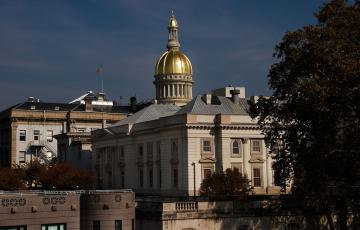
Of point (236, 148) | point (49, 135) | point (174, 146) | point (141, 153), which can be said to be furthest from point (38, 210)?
point (49, 135)

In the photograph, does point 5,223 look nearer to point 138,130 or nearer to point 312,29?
point 312,29

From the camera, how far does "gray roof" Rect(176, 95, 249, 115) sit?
7394cm

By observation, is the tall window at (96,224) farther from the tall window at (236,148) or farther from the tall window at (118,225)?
the tall window at (236,148)

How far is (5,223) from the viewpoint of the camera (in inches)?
1401

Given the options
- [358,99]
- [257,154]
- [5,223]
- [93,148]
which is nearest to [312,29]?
[358,99]

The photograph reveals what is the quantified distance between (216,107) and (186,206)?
2914 centimetres

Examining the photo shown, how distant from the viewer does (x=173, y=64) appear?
114m

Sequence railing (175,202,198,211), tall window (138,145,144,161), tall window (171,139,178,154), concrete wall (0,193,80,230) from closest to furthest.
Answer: concrete wall (0,193,80,230) → railing (175,202,198,211) → tall window (171,139,178,154) → tall window (138,145,144,161)

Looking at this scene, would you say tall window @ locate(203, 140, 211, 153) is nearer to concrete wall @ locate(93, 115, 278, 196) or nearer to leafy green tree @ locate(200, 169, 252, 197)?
concrete wall @ locate(93, 115, 278, 196)

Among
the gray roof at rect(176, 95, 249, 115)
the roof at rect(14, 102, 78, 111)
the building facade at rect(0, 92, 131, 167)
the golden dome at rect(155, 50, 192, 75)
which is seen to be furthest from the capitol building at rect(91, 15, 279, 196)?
the roof at rect(14, 102, 78, 111)

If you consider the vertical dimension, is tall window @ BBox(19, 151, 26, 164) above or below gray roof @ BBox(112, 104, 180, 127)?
below

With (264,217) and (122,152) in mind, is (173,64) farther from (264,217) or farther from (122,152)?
(264,217)

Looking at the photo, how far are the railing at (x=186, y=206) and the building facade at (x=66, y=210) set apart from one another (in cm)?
666

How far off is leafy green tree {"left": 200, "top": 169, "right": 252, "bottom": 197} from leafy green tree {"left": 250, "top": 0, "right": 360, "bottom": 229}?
16.1 meters
